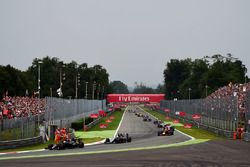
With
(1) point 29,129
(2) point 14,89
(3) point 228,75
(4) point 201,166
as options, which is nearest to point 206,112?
(1) point 29,129

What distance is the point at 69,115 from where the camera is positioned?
6700 cm

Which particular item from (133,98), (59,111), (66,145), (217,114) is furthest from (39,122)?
(133,98)

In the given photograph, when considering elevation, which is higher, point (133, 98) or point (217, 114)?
point (133, 98)

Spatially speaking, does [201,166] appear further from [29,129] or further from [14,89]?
[14,89]

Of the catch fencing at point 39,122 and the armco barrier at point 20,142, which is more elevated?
the catch fencing at point 39,122

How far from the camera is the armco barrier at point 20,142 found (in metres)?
33.5

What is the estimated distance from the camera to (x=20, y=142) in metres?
35.7

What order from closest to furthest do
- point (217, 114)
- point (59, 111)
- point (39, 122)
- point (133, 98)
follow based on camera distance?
point (39, 122), point (59, 111), point (217, 114), point (133, 98)

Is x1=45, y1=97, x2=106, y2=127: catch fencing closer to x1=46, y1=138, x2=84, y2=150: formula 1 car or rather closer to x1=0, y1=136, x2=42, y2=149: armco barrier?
x1=0, y1=136, x2=42, y2=149: armco barrier

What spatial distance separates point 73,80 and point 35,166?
17716 cm

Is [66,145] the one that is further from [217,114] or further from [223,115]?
[217,114]

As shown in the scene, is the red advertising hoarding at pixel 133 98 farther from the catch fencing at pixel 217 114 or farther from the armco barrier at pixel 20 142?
the armco barrier at pixel 20 142

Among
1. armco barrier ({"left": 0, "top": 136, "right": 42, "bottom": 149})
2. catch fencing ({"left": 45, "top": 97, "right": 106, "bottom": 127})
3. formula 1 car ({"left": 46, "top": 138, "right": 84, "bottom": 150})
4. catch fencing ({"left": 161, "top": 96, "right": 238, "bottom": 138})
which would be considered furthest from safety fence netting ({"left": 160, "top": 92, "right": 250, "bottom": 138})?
armco barrier ({"left": 0, "top": 136, "right": 42, "bottom": 149})

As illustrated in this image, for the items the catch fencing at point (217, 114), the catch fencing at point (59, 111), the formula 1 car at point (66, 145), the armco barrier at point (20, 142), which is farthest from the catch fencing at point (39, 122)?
the catch fencing at point (217, 114)
